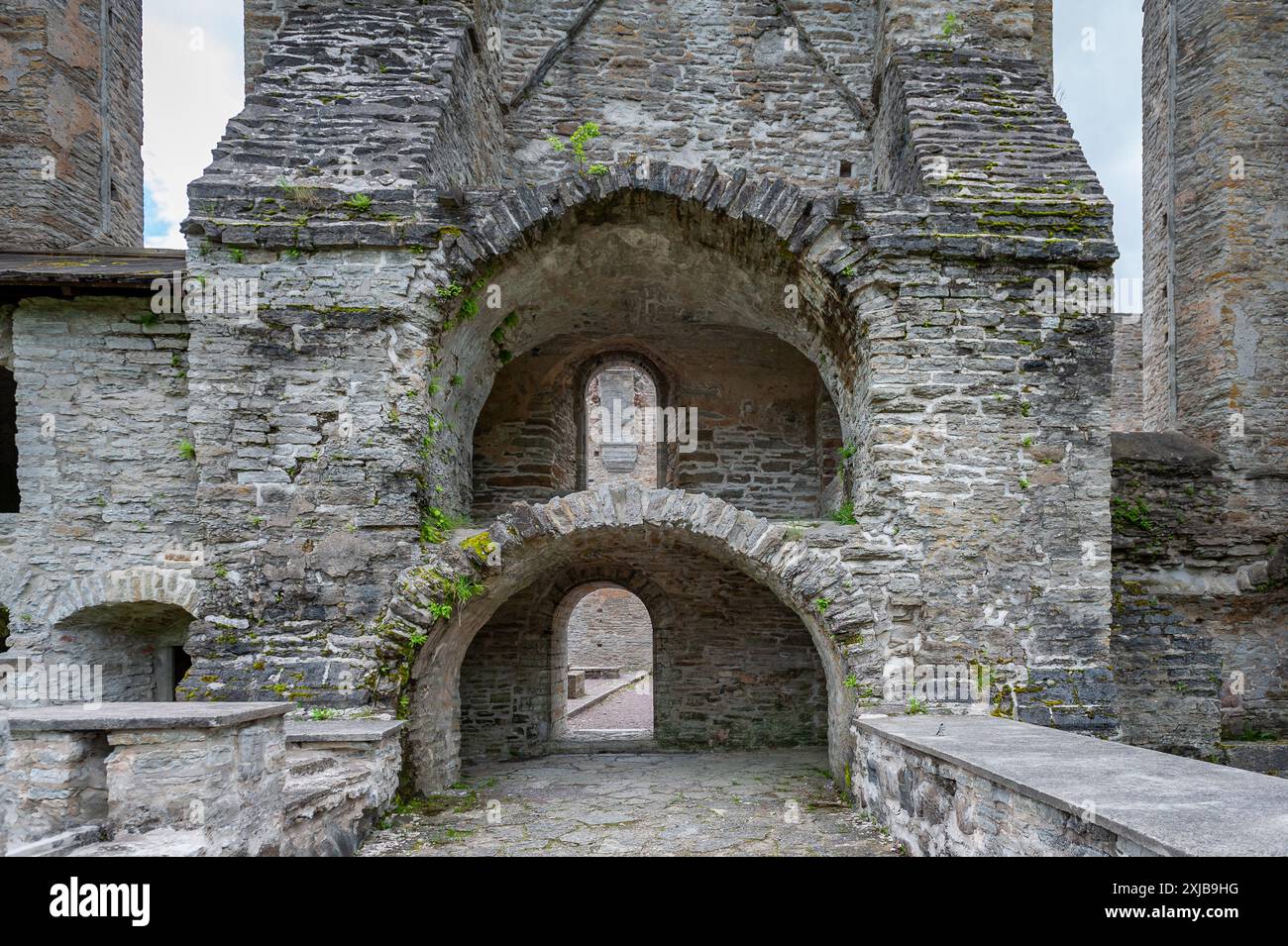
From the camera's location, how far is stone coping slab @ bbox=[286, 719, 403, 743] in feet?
16.9

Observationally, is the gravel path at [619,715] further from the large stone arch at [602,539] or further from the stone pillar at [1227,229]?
the stone pillar at [1227,229]

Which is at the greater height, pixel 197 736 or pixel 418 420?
pixel 418 420

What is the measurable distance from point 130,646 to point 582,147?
6639 millimetres

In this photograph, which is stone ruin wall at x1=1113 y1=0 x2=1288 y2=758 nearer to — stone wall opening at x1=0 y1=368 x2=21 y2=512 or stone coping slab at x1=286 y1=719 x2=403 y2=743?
stone coping slab at x1=286 y1=719 x2=403 y2=743

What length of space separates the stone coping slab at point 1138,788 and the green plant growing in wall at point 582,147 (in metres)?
4.58

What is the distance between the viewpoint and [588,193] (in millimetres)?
6195

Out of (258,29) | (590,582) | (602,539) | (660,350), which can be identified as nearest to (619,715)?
(590,582)

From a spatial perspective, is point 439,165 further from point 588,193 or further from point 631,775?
point 631,775

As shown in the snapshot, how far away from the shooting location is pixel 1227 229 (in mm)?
8523

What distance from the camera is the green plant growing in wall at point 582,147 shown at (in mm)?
6191

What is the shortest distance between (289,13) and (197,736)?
246 inches

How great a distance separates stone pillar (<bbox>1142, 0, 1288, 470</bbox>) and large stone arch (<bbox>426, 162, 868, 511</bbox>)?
4595 mm

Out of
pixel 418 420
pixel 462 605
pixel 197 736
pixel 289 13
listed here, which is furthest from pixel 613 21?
pixel 197 736

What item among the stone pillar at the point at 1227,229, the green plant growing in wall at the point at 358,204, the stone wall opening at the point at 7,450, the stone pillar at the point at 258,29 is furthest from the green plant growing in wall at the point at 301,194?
the stone pillar at the point at 1227,229
